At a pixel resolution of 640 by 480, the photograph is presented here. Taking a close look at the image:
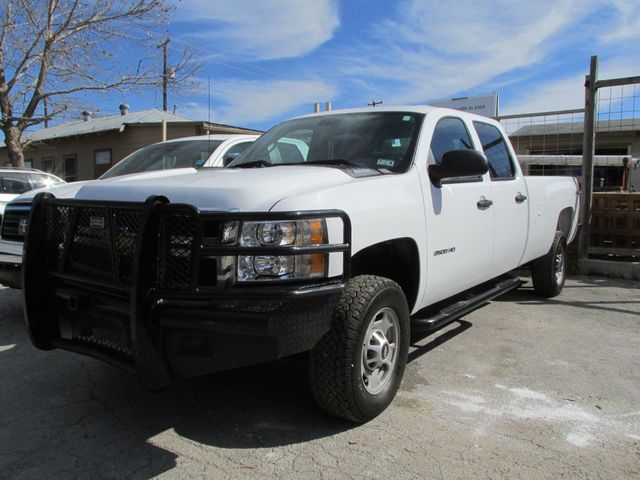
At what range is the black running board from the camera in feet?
12.3

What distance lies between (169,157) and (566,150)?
11496mm

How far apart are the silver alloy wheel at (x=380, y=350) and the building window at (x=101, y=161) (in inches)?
862

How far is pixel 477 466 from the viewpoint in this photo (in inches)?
108

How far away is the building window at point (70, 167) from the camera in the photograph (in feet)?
83.1

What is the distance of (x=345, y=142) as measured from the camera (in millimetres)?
4051

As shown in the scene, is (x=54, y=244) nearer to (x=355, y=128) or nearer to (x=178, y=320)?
(x=178, y=320)

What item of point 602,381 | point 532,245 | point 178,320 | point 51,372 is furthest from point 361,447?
point 532,245

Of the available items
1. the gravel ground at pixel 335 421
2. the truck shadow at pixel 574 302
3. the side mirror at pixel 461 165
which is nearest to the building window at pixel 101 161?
the gravel ground at pixel 335 421

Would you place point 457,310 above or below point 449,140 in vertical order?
below

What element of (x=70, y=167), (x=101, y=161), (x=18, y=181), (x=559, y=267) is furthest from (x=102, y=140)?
(x=559, y=267)

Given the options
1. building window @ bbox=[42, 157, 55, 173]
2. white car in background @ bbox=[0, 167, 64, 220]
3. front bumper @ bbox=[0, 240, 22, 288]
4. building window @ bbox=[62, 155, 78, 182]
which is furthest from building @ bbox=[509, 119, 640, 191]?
building window @ bbox=[42, 157, 55, 173]

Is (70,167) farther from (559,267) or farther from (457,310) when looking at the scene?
(457,310)

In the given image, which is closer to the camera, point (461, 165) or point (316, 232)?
point (316, 232)

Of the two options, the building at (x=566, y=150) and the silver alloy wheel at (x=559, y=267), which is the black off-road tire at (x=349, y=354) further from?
the building at (x=566, y=150)
